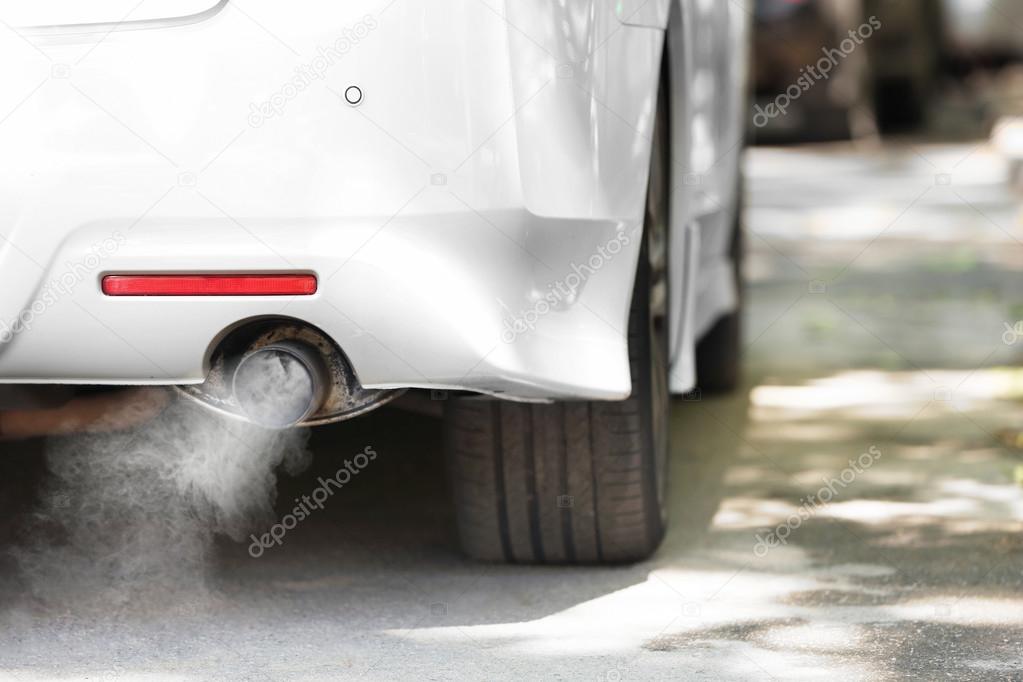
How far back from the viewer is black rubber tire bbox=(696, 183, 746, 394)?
17.1 feet

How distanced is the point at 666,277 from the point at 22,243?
4.73 feet

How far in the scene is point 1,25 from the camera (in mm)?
2559

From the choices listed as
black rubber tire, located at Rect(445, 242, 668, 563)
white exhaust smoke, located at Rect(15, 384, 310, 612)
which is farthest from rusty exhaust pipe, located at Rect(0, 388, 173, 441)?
black rubber tire, located at Rect(445, 242, 668, 563)

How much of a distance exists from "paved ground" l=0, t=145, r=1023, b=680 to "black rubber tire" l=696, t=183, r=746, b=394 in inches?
3.9

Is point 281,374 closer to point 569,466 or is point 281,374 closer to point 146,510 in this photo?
point 569,466

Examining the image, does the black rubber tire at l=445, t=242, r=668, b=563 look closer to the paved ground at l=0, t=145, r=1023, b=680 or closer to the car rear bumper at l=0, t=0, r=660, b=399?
the paved ground at l=0, t=145, r=1023, b=680

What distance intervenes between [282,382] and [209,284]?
0.20 m

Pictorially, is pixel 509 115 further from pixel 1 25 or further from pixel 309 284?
pixel 1 25

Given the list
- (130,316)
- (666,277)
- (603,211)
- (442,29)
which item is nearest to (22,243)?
(130,316)

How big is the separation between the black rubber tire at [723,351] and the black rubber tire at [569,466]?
1878 mm

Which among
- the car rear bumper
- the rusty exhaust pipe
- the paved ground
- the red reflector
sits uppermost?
the car rear bumper

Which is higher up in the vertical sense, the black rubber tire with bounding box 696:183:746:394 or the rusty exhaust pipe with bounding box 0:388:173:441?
the rusty exhaust pipe with bounding box 0:388:173:441

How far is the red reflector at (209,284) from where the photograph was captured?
2.58 meters

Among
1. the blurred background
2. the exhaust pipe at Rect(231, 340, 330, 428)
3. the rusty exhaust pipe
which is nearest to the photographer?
the exhaust pipe at Rect(231, 340, 330, 428)
